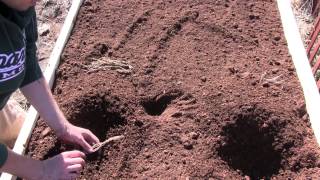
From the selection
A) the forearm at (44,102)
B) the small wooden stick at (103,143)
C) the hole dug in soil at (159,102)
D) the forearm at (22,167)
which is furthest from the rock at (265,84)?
the forearm at (22,167)

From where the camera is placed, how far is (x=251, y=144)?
224cm

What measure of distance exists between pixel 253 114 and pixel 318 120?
307mm

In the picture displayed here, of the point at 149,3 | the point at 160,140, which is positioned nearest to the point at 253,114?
the point at 160,140

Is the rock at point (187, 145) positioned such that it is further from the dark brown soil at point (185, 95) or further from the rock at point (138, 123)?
the rock at point (138, 123)

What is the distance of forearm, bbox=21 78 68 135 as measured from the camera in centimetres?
193

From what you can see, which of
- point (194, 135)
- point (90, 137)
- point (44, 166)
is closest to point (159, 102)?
point (194, 135)

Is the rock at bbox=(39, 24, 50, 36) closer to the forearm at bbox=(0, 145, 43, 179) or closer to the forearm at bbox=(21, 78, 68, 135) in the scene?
the forearm at bbox=(21, 78, 68, 135)

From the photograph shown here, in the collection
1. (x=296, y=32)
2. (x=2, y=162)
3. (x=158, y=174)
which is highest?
(x=2, y=162)

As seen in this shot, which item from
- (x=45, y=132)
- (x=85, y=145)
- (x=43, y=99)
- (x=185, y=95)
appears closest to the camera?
(x=43, y=99)

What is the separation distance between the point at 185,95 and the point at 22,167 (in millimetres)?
964

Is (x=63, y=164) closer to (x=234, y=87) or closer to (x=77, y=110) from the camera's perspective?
(x=77, y=110)

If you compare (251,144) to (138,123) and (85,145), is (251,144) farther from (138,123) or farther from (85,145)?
(85,145)

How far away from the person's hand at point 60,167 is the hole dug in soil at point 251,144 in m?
0.73

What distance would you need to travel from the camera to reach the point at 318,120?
7.18 ft
